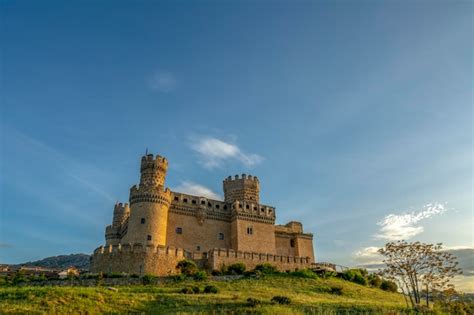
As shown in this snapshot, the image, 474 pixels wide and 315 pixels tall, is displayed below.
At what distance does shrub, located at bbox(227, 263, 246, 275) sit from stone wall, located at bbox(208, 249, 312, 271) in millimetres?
1346

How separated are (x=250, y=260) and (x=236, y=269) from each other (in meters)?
3.97

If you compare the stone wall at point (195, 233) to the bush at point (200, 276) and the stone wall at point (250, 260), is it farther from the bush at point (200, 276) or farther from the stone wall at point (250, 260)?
the bush at point (200, 276)

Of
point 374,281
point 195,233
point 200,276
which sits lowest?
point 200,276

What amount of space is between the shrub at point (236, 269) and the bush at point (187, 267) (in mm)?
3691

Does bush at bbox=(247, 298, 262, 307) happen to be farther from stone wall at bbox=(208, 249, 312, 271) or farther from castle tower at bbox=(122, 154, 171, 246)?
castle tower at bbox=(122, 154, 171, 246)

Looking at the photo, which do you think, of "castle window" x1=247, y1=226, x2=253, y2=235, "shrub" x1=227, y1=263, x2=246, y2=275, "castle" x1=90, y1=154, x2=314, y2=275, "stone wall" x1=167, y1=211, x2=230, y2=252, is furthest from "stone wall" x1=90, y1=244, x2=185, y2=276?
"castle window" x1=247, y1=226, x2=253, y2=235

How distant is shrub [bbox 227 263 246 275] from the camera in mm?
41791

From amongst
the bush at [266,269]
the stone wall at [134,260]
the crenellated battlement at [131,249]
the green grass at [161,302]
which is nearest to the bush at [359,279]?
the bush at [266,269]

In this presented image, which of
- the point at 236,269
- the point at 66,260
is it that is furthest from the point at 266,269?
the point at 66,260

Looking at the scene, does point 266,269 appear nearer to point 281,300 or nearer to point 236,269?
point 236,269

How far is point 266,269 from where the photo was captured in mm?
44094

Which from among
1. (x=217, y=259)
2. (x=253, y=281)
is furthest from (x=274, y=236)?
(x=253, y=281)

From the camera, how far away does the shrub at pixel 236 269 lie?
41.8 m

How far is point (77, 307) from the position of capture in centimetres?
2491
